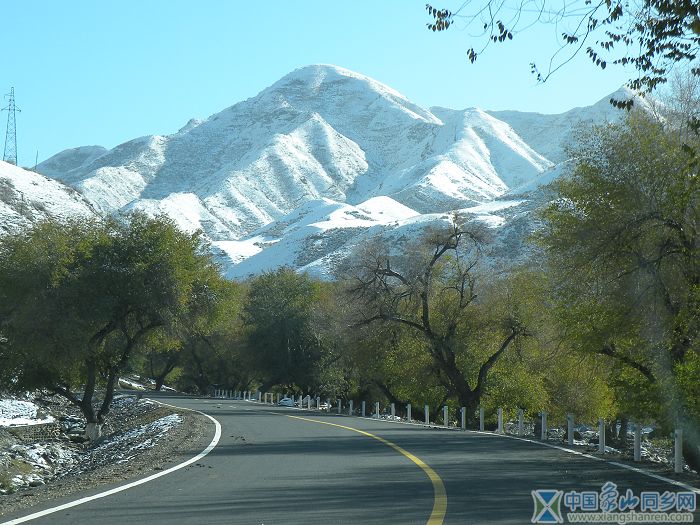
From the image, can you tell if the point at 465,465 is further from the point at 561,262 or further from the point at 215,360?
Result: the point at 215,360

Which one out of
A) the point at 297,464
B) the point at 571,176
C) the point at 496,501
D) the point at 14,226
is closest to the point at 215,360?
the point at 14,226

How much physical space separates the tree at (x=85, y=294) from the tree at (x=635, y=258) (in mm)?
18860

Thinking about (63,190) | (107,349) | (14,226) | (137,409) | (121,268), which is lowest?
(137,409)

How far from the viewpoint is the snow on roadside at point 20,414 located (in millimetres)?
48156

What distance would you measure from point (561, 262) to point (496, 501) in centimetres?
1406

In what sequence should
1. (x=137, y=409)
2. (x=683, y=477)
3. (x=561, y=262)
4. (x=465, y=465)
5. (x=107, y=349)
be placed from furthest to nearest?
(x=137, y=409)
(x=107, y=349)
(x=561, y=262)
(x=465, y=465)
(x=683, y=477)

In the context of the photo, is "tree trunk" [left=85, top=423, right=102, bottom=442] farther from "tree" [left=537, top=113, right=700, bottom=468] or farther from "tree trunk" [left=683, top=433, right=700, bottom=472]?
"tree trunk" [left=683, top=433, right=700, bottom=472]

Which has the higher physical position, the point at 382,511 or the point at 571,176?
the point at 571,176

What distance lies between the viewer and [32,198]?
11381cm

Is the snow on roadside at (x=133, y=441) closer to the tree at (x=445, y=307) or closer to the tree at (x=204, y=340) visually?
the tree at (x=204, y=340)

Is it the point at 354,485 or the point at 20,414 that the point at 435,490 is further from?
the point at 20,414

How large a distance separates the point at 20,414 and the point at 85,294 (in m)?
18.2

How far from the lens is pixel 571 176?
25484 millimetres

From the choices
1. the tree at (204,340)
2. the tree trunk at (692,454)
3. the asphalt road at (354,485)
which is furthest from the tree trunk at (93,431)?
the tree trunk at (692,454)
